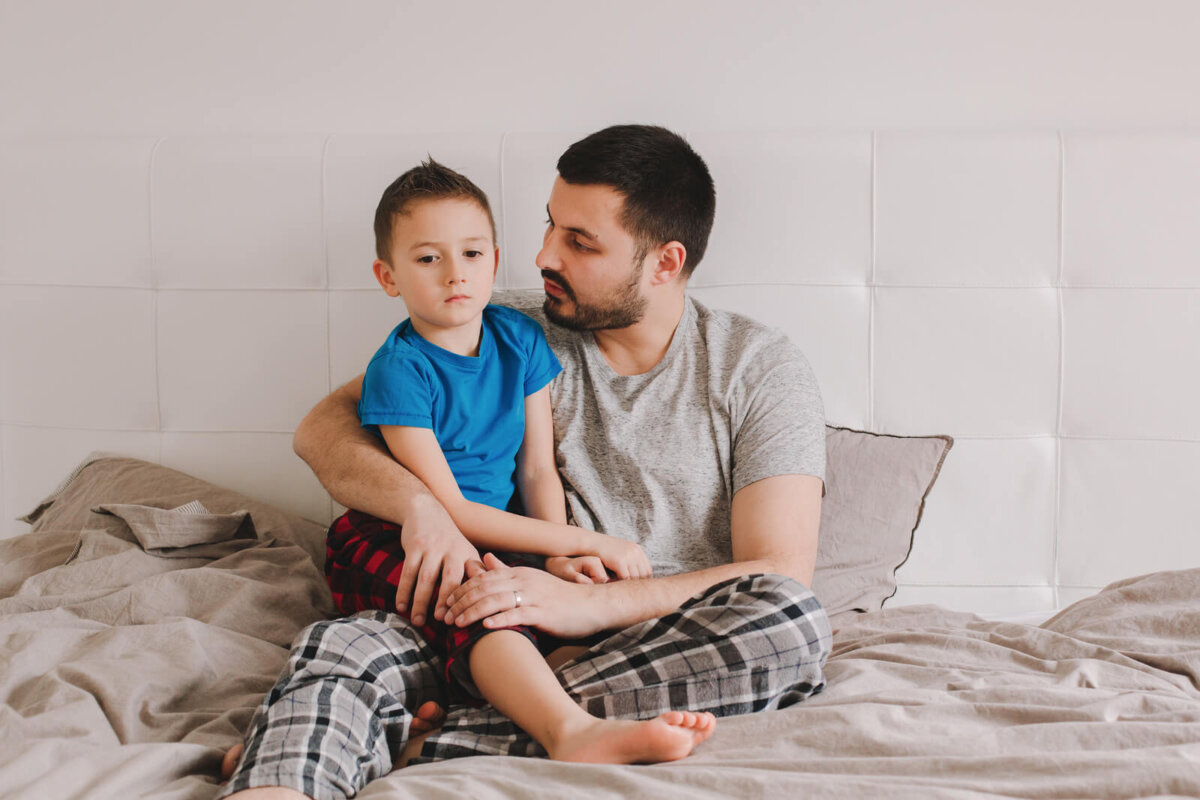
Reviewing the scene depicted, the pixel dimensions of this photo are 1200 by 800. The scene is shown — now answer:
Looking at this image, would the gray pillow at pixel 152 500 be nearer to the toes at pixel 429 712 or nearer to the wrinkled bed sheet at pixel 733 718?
the wrinkled bed sheet at pixel 733 718

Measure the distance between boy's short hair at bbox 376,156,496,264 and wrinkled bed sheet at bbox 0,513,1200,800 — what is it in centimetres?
54

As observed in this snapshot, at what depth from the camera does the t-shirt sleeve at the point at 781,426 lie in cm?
142

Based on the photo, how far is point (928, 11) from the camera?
1.80 m

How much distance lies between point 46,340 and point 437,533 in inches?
42.0

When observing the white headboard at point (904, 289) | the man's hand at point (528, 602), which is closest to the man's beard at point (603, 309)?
the white headboard at point (904, 289)

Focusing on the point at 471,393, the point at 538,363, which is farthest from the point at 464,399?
the point at 538,363

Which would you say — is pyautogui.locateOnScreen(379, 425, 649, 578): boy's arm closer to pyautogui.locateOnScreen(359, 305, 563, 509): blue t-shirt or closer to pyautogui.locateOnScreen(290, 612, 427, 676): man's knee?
pyautogui.locateOnScreen(359, 305, 563, 509): blue t-shirt

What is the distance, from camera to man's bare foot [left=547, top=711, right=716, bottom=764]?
0.96 metres

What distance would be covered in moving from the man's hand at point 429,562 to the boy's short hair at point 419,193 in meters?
0.40

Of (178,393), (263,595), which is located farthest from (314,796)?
(178,393)

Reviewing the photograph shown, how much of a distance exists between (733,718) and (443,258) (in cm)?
73

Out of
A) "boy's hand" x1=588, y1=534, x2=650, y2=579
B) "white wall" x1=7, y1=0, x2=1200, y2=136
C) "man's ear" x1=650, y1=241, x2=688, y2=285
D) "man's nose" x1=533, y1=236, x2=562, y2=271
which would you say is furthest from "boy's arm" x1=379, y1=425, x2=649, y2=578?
"white wall" x1=7, y1=0, x2=1200, y2=136

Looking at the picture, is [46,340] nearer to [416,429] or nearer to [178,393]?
[178,393]

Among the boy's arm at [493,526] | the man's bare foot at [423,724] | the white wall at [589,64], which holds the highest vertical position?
the white wall at [589,64]
